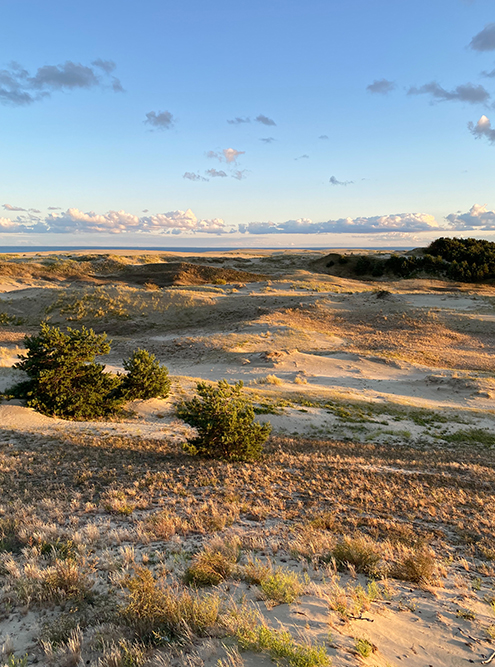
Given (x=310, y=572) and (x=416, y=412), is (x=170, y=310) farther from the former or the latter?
(x=310, y=572)

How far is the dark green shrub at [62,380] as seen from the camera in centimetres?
1295

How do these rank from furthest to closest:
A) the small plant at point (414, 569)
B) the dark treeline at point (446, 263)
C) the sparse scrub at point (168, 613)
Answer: the dark treeline at point (446, 263) < the small plant at point (414, 569) < the sparse scrub at point (168, 613)

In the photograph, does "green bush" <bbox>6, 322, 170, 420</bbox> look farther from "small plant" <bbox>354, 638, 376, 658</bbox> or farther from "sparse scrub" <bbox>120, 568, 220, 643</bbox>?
"small plant" <bbox>354, 638, 376, 658</bbox>

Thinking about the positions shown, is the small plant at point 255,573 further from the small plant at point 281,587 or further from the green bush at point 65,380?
the green bush at point 65,380

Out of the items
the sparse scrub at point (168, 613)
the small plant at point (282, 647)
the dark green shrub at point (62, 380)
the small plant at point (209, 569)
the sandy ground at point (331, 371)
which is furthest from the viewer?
the dark green shrub at point (62, 380)

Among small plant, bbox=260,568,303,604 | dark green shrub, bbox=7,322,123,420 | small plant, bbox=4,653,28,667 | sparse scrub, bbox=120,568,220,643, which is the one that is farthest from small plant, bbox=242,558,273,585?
dark green shrub, bbox=7,322,123,420

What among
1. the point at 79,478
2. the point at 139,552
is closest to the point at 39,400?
the point at 79,478

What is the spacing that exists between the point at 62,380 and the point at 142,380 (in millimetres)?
2830

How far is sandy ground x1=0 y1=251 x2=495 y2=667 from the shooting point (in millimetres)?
3506

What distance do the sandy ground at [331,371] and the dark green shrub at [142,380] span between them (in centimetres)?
52

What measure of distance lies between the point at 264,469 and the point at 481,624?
5.90 m

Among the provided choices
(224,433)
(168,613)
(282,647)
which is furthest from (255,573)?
(224,433)

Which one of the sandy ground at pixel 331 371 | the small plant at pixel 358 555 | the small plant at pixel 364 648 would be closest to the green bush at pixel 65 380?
Result: the sandy ground at pixel 331 371

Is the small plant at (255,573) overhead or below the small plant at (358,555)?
overhead
